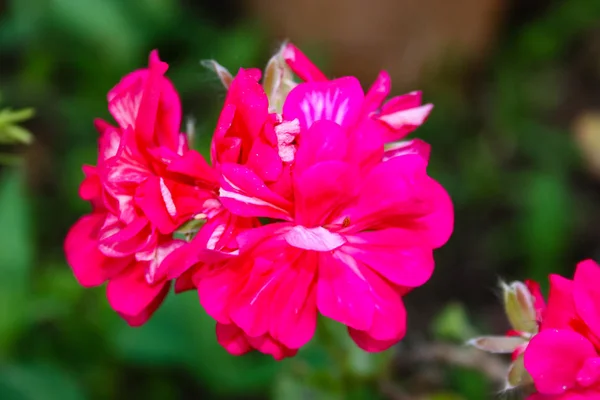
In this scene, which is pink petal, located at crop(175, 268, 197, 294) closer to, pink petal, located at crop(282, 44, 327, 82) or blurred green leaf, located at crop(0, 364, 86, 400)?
pink petal, located at crop(282, 44, 327, 82)

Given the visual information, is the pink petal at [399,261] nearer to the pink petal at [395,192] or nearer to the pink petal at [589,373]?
the pink petal at [395,192]

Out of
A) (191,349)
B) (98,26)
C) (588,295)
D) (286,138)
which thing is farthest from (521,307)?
(98,26)

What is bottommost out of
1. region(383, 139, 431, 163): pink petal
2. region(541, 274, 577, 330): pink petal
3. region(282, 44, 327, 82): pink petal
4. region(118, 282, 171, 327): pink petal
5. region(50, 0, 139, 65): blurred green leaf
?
region(50, 0, 139, 65): blurred green leaf

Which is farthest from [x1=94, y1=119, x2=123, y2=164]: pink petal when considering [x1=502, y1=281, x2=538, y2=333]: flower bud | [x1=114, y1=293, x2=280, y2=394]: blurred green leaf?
[x1=114, y1=293, x2=280, y2=394]: blurred green leaf

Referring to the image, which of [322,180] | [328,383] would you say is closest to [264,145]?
[322,180]

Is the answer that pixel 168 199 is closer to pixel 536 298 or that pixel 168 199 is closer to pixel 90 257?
pixel 90 257

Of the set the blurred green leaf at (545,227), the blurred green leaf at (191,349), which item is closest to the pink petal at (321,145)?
the blurred green leaf at (191,349)

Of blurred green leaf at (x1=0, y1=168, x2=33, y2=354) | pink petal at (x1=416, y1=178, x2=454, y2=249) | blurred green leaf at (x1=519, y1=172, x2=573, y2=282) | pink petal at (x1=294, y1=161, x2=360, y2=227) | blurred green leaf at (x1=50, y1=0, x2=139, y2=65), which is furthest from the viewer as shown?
blurred green leaf at (x1=50, y1=0, x2=139, y2=65)
